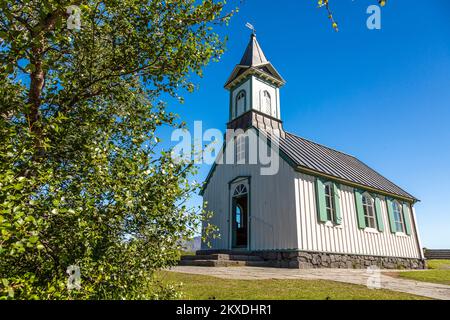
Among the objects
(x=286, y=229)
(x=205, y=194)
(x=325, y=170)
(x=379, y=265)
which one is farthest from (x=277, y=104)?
(x=379, y=265)

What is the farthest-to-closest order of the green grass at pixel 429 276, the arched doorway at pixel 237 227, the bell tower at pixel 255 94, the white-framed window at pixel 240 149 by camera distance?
the bell tower at pixel 255 94 → the white-framed window at pixel 240 149 → the arched doorway at pixel 237 227 → the green grass at pixel 429 276

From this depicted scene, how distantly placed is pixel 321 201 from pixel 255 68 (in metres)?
8.55

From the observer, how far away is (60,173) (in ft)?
11.1

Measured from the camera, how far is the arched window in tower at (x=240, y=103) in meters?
15.5

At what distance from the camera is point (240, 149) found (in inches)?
573

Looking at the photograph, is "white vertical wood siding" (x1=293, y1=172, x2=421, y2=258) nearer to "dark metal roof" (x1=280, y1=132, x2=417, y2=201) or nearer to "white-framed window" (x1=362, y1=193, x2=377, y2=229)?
"white-framed window" (x1=362, y1=193, x2=377, y2=229)

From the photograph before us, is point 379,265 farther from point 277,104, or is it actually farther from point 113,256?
point 113,256

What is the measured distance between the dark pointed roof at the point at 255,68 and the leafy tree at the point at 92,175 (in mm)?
10975

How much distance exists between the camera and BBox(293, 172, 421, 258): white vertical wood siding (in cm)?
1095

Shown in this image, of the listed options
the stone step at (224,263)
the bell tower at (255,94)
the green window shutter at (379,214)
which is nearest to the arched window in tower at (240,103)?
the bell tower at (255,94)
